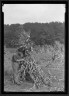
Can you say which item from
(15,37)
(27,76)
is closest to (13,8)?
(15,37)

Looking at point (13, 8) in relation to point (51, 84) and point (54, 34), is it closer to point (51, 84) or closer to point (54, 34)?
point (54, 34)

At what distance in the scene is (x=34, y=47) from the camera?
2.25 m

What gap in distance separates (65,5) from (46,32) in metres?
0.39

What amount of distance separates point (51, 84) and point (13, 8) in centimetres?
103

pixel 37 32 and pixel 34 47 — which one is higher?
pixel 37 32

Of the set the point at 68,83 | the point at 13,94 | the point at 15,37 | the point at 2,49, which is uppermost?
the point at 15,37

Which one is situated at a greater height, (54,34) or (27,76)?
(54,34)

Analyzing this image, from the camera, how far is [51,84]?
2.21 meters

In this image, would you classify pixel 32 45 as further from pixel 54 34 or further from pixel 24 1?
pixel 24 1

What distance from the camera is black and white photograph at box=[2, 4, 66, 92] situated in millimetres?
2207

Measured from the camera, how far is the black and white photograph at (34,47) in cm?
221

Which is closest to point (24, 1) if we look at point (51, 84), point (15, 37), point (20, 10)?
point (20, 10)

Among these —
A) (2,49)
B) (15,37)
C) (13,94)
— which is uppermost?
(15,37)

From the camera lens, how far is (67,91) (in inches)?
86.1
